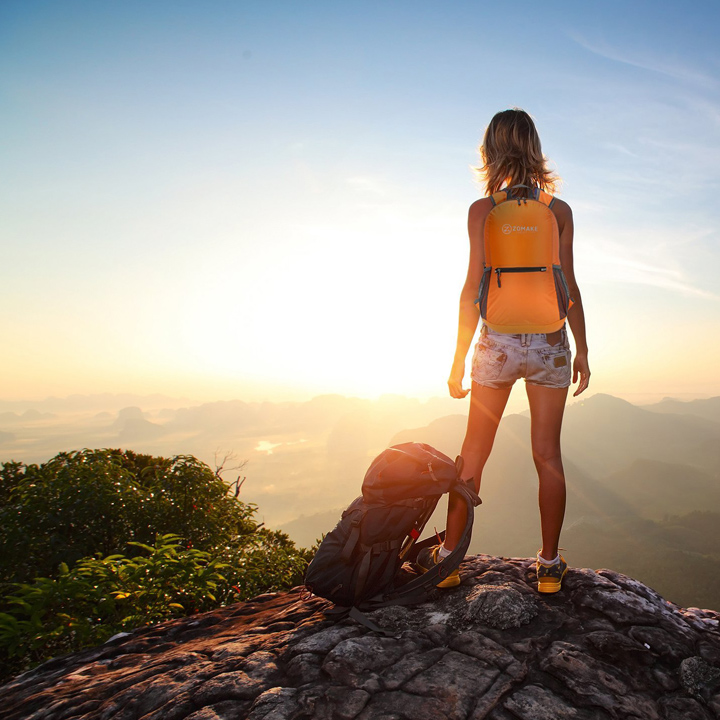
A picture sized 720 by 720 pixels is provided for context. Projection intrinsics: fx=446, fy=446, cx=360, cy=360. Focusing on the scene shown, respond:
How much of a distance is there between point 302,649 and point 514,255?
122 inches

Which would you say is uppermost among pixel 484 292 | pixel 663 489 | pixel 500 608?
pixel 484 292

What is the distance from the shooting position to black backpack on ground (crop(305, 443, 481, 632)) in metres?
3.26

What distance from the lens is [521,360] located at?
3.24m

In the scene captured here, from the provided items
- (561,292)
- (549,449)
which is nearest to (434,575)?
(549,449)

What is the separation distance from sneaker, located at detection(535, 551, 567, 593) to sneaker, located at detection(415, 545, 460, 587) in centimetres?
62

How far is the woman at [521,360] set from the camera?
10.7ft

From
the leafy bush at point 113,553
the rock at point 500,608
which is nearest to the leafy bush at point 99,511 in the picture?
the leafy bush at point 113,553

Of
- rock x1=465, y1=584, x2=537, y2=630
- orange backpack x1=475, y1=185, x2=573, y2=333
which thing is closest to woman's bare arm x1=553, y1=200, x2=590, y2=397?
orange backpack x1=475, y1=185, x2=573, y2=333

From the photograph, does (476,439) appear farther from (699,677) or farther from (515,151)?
(515,151)

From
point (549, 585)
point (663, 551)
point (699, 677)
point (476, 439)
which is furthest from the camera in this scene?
point (663, 551)

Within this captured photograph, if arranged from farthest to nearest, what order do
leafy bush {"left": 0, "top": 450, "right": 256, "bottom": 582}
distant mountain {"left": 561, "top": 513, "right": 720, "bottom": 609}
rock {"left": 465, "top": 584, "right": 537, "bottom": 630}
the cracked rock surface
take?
distant mountain {"left": 561, "top": 513, "right": 720, "bottom": 609} → leafy bush {"left": 0, "top": 450, "right": 256, "bottom": 582} → rock {"left": 465, "top": 584, "right": 537, "bottom": 630} → the cracked rock surface

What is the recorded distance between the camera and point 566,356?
3.30 meters

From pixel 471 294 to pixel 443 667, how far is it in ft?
8.17

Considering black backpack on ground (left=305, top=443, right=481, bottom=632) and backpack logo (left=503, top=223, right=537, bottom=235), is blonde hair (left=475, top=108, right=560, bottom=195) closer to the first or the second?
backpack logo (left=503, top=223, right=537, bottom=235)
